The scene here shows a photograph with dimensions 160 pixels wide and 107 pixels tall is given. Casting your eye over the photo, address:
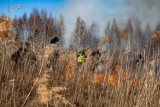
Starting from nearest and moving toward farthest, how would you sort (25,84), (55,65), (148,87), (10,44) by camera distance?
(148,87) → (25,84) → (10,44) → (55,65)

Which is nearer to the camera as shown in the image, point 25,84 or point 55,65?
point 25,84

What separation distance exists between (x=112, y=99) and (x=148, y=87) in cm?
68

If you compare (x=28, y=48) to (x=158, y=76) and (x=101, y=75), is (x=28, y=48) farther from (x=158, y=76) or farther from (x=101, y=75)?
(x=158, y=76)

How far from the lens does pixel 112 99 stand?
4.79 meters

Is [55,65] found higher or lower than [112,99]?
higher

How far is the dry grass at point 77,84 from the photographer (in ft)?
14.1

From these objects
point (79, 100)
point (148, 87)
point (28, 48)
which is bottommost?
point (79, 100)

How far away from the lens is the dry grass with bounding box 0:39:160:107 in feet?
14.1

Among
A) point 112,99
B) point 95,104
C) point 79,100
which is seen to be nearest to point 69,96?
point 79,100

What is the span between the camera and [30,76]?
5.47m

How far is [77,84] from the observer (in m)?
5.62

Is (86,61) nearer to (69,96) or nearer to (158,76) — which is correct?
(69,96)

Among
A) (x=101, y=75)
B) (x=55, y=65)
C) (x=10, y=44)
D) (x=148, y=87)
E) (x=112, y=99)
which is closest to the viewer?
(x=148, y=87)

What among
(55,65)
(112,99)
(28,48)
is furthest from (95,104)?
(28,48)
